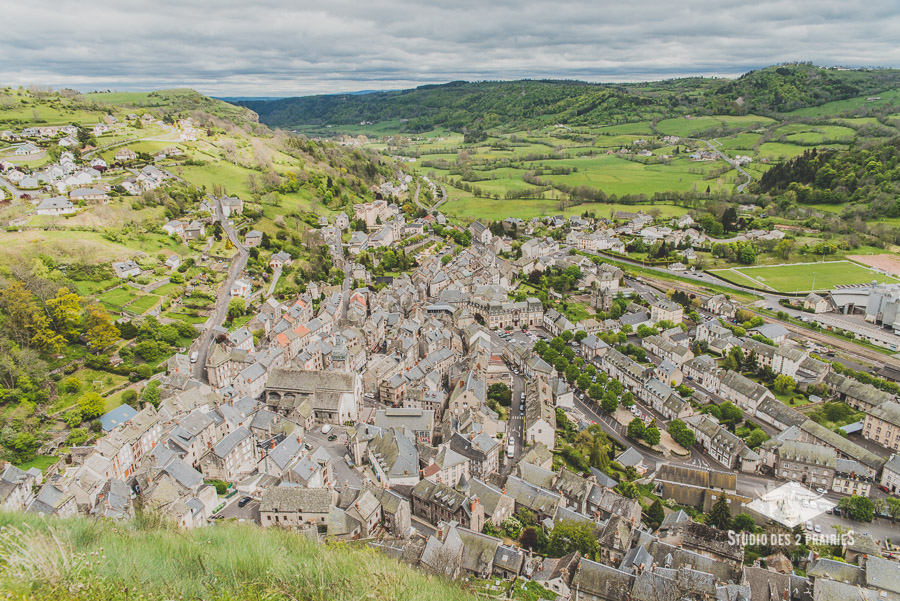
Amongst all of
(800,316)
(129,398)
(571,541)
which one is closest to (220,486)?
(129,398)

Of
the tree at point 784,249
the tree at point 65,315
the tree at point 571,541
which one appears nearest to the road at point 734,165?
the tree at point 784,249

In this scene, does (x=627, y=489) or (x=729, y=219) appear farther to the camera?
(x=729, y=219)

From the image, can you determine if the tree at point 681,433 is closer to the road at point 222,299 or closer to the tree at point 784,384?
the tree at point 784,384

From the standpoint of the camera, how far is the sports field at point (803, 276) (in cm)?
7512

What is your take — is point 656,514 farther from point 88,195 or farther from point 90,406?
point 88,195

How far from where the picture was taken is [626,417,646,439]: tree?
40.7m

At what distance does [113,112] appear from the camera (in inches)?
3912

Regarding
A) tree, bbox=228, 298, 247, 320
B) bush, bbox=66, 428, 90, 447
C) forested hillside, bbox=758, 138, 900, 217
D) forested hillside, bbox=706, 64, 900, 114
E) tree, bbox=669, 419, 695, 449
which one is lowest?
tree, bbox=669, 419, 695, 449

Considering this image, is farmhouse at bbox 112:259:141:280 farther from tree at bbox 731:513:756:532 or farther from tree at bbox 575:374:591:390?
tree at bbox 731:513:756:532

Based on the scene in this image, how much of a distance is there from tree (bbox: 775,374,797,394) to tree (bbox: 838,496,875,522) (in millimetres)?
16633

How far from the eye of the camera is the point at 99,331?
4116 cm

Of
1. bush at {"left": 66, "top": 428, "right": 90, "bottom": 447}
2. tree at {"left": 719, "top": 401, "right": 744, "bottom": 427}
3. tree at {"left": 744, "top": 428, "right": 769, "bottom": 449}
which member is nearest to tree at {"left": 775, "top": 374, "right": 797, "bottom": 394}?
tree at {"left": 719, "top": 401, "right": 744, "bottom": 427}

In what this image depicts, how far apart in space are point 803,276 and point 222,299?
80185 mm

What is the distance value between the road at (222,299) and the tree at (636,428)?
113 ft
